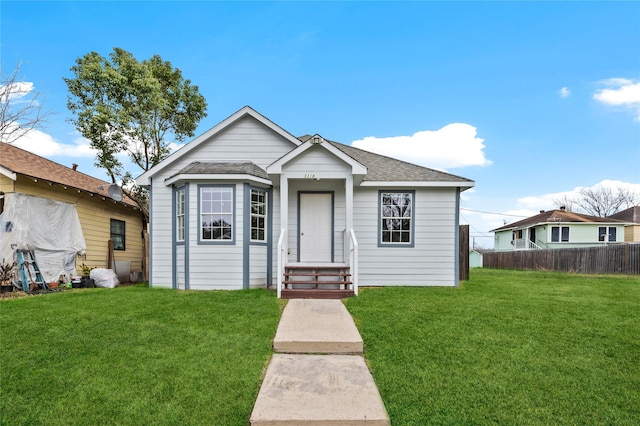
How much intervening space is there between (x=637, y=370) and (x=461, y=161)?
108 feet

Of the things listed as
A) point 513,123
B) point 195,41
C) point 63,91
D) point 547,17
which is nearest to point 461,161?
point 513,123

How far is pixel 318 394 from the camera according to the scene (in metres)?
3.15

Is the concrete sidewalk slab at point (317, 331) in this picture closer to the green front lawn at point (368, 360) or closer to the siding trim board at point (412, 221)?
the green front lawn at point (368, 360)

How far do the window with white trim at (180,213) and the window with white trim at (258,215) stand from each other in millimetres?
2094

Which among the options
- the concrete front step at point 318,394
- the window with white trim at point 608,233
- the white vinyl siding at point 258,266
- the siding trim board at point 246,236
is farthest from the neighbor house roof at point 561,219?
the concrete front step at point 318,394

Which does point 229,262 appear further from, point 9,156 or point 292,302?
point 9,156

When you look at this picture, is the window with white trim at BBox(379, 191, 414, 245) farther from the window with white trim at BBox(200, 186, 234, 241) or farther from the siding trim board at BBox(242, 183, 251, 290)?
the window with white trim at BBox(200, 186, 234, 241)

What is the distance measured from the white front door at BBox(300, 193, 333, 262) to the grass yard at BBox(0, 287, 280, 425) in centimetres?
339

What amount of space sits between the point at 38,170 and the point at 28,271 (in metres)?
3.34

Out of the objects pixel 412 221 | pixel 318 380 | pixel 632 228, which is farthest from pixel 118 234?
pixel 632 228

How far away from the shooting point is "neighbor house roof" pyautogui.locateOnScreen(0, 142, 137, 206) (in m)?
9.20

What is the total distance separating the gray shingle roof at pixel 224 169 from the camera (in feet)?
28.8

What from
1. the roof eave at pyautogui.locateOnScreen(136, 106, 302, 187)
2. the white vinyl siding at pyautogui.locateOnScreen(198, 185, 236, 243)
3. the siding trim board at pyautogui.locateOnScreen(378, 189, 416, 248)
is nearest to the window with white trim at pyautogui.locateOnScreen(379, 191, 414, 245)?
the siding trim board at pyautogui.locateOnScreen(378, 189, 416, 248)

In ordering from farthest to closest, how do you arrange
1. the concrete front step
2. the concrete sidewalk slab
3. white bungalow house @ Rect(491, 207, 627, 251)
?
white bungalow house @ Rect(491, 207, 627, 251), the concrete sidewalk slab, the concrete front step
